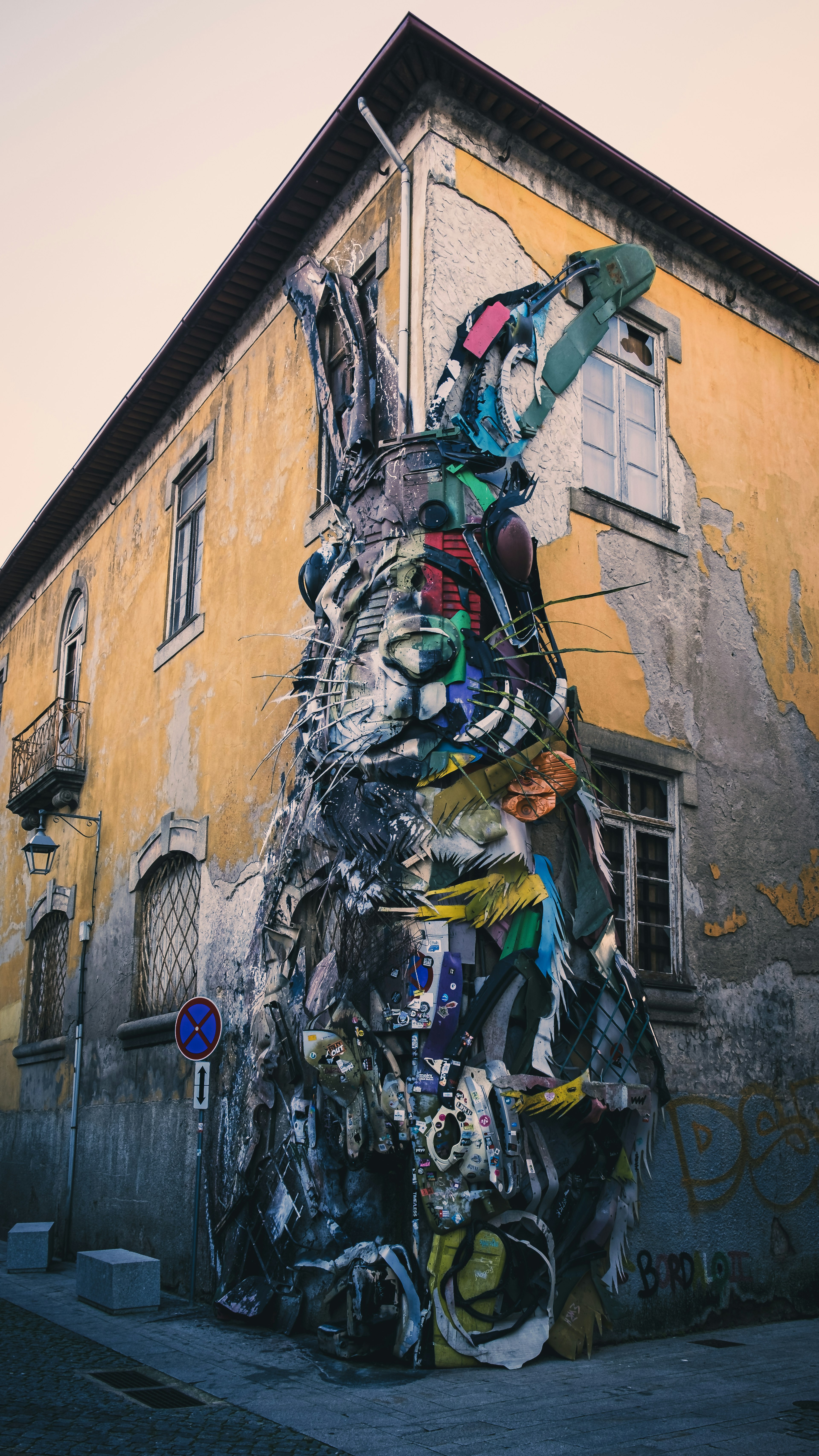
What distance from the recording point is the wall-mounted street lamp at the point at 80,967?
1295 cm

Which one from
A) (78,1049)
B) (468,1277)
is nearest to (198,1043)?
(468,1277)

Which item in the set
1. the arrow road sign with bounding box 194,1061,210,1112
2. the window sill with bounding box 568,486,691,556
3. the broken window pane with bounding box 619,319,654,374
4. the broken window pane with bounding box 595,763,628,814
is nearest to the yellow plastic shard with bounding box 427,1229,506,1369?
the arrow road sign with bounding box 194,1061,210,1112

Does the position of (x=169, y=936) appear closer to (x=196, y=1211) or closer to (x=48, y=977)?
(x=196, y=1211)

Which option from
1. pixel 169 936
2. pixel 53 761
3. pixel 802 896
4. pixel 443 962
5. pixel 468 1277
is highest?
pixel 53 761

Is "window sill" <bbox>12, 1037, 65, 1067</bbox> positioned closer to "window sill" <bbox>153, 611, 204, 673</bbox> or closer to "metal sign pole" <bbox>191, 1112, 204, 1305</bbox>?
"window sill" <bbox>153, 611, 204, 673</bbox>

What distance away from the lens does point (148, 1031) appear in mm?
11438

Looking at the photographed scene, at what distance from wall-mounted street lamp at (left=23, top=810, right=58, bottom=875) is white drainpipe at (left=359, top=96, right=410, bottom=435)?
7222 millimetres

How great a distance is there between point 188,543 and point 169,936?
13.6 feet

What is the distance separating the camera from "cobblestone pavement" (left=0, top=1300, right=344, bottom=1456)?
535 cm

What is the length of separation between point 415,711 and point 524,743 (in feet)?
2.42

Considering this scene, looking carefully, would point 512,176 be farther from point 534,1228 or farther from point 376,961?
point 534,1228

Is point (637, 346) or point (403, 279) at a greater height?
point (637, 346)

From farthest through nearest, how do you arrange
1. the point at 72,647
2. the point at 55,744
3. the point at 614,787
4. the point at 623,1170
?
the point at 72,647
the point at 55,744
the point at 614,787
the point at 623,1170

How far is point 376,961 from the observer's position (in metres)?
7.60
